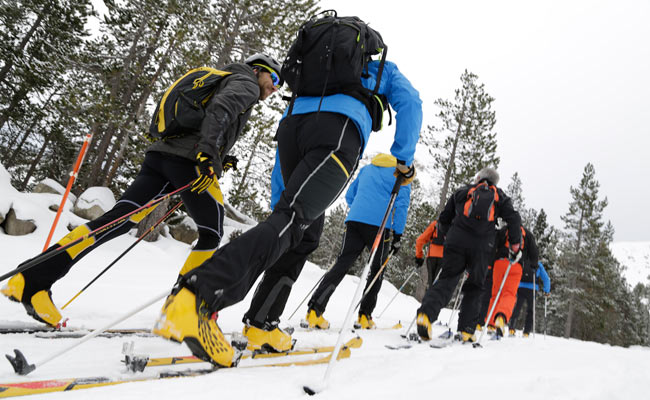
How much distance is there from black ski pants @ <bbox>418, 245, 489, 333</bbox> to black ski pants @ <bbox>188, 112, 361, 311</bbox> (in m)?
2.72

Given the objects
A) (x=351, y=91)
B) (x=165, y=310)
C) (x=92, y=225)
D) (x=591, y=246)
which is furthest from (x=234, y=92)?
(x=591, y=246)

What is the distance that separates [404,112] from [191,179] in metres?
1.56

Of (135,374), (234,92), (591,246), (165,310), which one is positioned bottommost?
(135,374)

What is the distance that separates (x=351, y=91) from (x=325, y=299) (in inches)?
108

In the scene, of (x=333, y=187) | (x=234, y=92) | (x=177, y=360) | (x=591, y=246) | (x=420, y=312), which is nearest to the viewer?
(x=177, y=360)

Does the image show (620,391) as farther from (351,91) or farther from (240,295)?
(351,91)

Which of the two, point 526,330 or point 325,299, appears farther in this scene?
point 526,330

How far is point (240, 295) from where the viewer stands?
154cm

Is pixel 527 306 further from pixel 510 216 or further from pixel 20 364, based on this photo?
pixel 20 364

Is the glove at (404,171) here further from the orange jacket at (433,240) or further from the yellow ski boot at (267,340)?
the orange jacket at (433,240)

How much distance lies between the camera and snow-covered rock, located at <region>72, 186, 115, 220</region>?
10.1 metres

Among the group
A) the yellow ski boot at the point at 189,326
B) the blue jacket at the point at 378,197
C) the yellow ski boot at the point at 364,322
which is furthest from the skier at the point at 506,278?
the yellow ski boot at the point at 189,326

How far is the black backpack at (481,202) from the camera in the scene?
4410 mm

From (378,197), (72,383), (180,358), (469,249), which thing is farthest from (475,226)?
(72,383)
